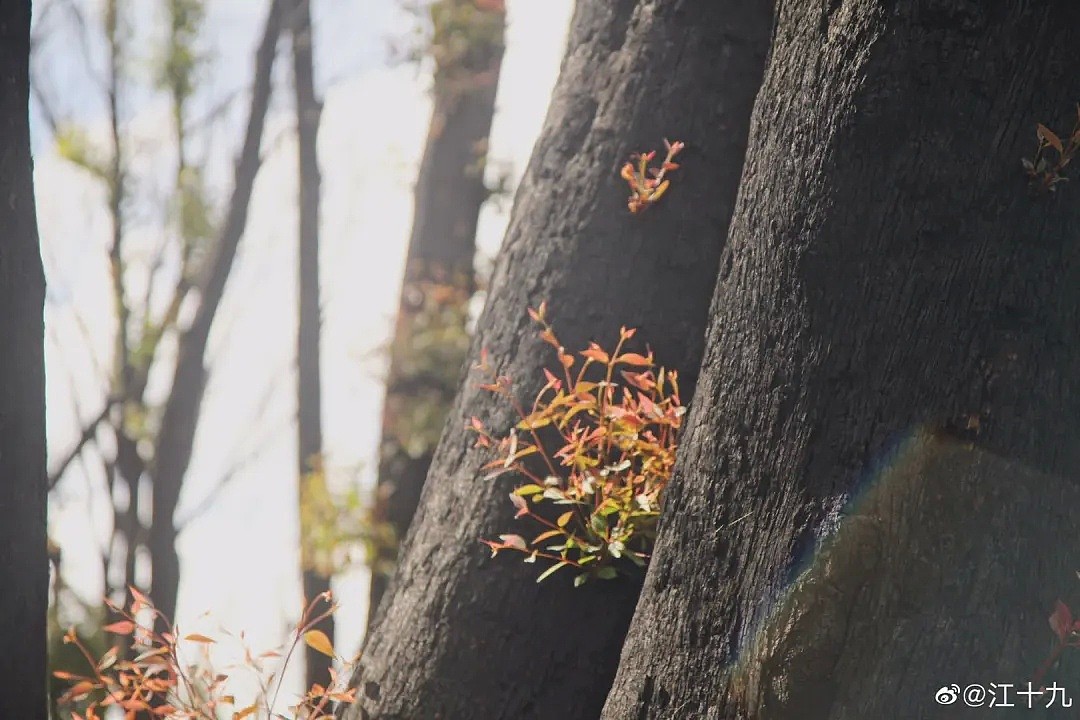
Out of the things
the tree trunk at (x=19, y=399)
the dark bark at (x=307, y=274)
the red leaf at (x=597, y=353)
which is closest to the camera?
the tree trunk at (x=19, y=399)

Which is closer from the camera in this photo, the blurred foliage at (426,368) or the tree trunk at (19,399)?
the tree trunk at (19,399)

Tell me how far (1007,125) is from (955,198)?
0.18 meters

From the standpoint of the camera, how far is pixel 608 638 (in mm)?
2613

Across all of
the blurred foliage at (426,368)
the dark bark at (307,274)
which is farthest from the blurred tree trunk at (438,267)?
the dark bark at (307,274)

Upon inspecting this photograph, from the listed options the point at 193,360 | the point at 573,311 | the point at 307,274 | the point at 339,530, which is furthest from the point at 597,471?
A: the point at 307,274

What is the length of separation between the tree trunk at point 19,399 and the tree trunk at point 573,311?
35.6 inches

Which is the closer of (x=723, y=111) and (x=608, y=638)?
(x=608, y=638)

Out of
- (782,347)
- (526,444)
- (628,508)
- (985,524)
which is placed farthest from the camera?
(526,444)

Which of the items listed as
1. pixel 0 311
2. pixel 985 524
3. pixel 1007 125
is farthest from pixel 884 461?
pixel 0 311

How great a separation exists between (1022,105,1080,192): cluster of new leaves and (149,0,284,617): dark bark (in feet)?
23.5

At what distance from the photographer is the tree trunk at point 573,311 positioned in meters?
2.61

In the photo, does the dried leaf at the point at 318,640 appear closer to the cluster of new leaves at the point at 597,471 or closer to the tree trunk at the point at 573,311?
the tree trunk at the point at 573,311

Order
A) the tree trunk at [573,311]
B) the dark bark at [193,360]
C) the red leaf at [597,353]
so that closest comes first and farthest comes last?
the red leaf at [597,353] → the tree trunk at [573,311] → the dark bark at [193,360]

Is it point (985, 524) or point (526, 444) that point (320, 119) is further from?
point (985, 524)
